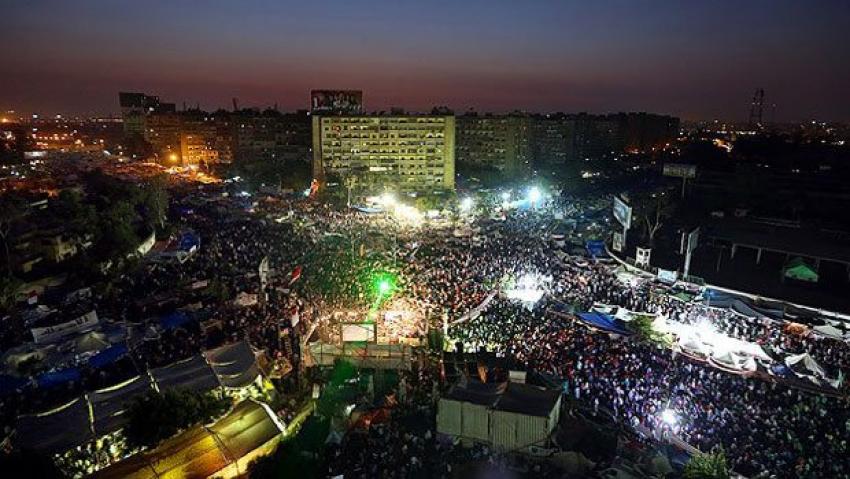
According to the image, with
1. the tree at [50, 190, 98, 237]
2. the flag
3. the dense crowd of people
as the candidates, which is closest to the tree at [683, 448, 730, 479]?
the dense crowd of people

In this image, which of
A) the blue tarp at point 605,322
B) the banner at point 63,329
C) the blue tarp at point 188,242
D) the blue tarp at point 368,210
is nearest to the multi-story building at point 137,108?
the blue tarp at point 368,210

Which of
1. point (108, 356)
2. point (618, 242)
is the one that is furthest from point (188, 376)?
point (618, 242)

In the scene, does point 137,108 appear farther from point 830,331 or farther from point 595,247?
point 830,331

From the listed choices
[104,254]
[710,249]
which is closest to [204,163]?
[104,254]

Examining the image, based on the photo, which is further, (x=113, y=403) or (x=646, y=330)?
(x=646, y=330)

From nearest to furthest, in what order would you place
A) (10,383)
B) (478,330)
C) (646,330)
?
(10,383) < (646,330) < (478,330)

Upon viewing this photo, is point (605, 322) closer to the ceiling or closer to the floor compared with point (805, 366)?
closer to the floor
